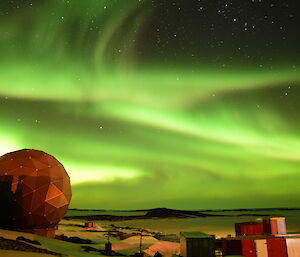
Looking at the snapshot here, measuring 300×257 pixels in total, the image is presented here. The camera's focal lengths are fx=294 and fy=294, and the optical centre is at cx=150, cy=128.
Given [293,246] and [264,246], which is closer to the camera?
[264,246]

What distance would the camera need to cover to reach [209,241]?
65.1 ft

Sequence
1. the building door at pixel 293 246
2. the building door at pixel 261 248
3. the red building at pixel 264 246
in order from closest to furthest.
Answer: the building door at pixel 261 248 → the red building at pixel 264 246 → the building door at pixel 293 246

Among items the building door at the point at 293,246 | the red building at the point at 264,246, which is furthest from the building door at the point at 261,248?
the building door at the point at 293,246

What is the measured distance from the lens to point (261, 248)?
2089cm

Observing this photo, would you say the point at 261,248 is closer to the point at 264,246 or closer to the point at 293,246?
the point at 264,246

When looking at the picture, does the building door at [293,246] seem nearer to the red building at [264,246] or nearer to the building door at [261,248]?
the red building at [264,246]

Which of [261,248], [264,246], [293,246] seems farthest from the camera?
[293,246]

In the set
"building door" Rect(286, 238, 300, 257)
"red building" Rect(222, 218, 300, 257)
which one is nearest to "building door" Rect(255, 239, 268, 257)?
"red building" Rect(222, 218, 300, 257)

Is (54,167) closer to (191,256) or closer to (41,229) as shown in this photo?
(41,229)

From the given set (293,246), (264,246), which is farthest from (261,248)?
(293,246)

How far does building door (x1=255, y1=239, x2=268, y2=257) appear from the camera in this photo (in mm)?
20719

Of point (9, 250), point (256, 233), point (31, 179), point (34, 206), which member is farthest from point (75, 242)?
point (256, 233)

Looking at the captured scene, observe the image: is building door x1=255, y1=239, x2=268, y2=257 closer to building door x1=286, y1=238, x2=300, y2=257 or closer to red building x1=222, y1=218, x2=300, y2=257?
red building x1=222, y1=218, x2=300, y2=257

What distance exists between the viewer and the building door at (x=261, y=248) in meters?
20.7
